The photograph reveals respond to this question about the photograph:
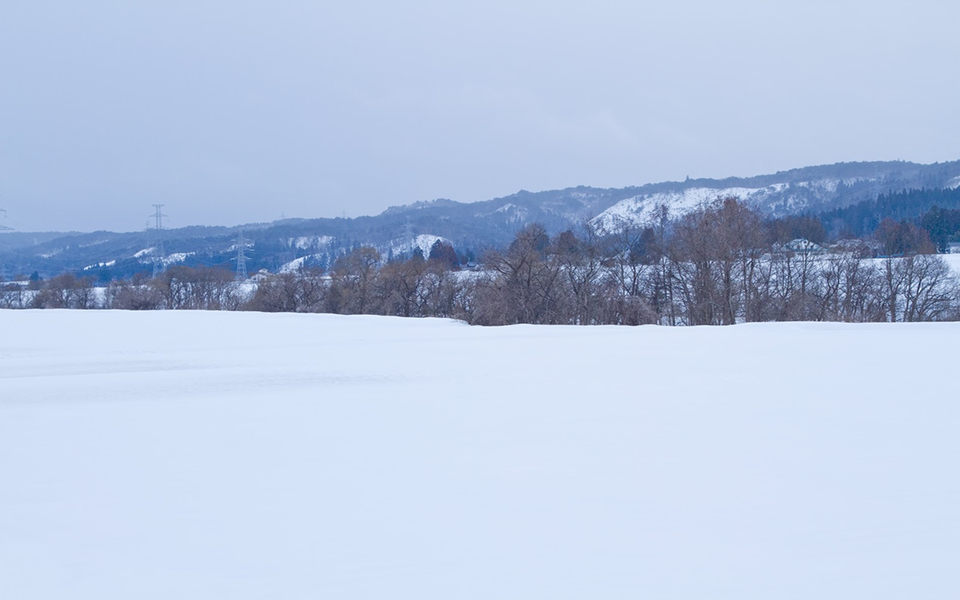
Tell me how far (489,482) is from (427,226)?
Result: 129 meters

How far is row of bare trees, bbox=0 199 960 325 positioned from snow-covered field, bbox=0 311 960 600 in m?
20.6

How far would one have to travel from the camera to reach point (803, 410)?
7.41m

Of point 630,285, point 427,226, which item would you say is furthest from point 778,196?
point 630,285

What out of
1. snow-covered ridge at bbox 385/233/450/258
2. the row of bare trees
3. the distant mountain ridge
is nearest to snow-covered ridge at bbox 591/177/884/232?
the distant mountain ridge

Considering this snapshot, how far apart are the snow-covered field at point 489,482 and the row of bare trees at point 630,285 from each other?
2065 centimetres

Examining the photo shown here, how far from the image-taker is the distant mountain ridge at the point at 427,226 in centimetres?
10044

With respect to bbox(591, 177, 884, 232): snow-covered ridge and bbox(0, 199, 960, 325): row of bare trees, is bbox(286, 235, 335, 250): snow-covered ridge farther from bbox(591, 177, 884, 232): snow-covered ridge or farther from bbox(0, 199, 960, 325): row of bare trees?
bbox(0, 199, 960, 325): row of bare trees

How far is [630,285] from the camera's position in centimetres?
4238

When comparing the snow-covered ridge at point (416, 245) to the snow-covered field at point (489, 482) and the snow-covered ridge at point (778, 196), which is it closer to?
the snow-covered ridge at point (778, 196)

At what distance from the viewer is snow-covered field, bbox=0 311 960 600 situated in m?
3.66

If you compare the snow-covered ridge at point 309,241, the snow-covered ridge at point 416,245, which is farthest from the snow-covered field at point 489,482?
the snow-covered ridge at point 309,241

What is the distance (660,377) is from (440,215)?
469 feet

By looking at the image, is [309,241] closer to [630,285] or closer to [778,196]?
[630,285]

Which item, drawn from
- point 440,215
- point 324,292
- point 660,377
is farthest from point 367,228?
point 660,377
